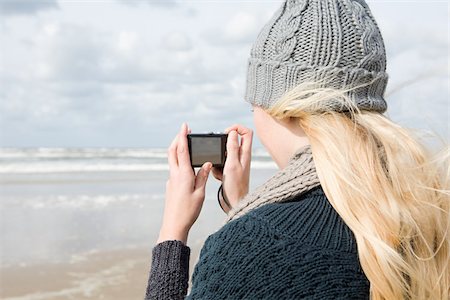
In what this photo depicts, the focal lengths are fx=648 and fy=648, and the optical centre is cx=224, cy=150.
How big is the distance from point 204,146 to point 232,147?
11cm

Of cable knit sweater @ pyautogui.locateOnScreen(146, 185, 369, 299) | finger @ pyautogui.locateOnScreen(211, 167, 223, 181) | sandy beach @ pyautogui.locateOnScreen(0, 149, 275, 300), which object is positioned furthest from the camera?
sandy beach @ pyautogui.locateOnScreen(0, 149, 275, 300)

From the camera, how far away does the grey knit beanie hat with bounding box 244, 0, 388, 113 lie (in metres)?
1.90

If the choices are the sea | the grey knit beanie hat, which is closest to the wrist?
the grey knit beanie hat

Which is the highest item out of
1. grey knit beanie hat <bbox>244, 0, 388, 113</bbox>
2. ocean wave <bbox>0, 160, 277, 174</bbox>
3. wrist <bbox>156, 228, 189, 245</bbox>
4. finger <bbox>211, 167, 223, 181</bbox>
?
ocean wave <bbox>0, 160, 277, 174</bbox>

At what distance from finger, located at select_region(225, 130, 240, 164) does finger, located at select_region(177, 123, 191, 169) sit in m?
0.15

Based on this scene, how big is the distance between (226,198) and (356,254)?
2.25 ft

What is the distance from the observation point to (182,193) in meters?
2.14

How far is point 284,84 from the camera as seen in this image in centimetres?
195

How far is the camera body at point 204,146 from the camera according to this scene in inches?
86.9

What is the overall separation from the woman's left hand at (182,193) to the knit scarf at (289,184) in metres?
0.26

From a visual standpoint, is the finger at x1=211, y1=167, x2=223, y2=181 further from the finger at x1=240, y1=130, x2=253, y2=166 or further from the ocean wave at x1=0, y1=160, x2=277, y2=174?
the ocean wave at x1=0, y1=160, x2=277, y2=174

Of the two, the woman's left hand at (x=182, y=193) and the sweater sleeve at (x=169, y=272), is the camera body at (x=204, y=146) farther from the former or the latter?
the sweater sleeve at (x=169, y=272)

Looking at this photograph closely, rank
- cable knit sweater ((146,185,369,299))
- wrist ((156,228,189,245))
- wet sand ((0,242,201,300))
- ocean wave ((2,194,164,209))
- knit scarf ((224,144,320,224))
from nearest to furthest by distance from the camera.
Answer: cable knit sweater ((146,185,369,299)) < knit scarf ((224,144,320,224)) < wrist ((156,228,189,245)) < wet sand ((0,242,201,300)) < ocean wave ((2,194,164,209))

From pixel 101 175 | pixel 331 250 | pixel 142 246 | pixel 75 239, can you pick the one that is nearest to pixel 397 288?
pixel 331 250
